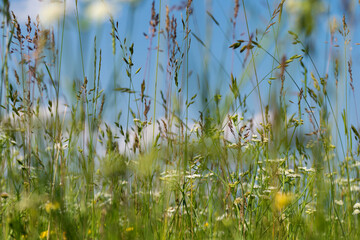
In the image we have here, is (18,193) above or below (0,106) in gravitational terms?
below

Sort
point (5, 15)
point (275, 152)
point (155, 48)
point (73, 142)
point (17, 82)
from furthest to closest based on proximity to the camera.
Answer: point (155, 48)
point (17, 82)
point (73, 142)
point (275, 152)
point (5, 15)

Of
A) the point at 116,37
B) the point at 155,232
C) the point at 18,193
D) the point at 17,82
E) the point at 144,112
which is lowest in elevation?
the point at 155,232

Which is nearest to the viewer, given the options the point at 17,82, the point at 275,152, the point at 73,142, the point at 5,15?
the point at 5,15

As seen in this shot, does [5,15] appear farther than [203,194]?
No

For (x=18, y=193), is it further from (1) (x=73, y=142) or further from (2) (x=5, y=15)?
(2) (x=5, y=15)

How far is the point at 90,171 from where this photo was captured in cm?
132

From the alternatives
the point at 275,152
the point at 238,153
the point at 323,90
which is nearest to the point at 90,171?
the point at 238,153

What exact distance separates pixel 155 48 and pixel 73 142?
1.92 feet

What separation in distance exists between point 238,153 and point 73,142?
0.64 meters

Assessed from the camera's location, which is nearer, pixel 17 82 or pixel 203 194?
pixel 17 82

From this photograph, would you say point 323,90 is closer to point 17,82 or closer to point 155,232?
point 155,232

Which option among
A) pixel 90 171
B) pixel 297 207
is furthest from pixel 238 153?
pixel 90 171

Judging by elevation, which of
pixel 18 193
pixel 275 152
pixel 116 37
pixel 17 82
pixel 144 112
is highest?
pixel 116 37

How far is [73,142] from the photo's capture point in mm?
1592
